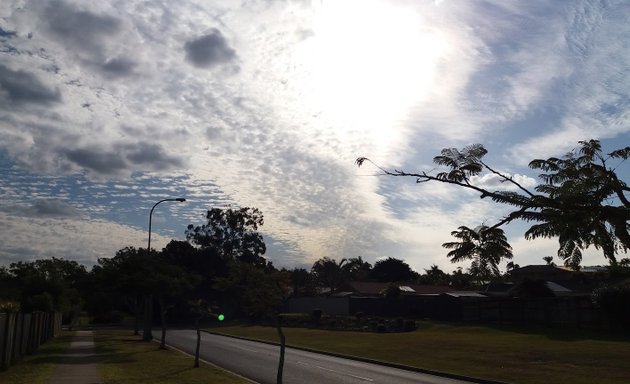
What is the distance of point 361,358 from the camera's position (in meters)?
27.1

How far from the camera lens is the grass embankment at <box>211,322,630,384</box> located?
20.2 metres

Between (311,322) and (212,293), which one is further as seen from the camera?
(212,293)

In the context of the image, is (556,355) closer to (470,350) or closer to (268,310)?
(470,350)

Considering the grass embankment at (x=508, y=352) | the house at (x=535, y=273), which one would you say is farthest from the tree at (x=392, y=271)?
the grass embankment at (x=508, y=352)

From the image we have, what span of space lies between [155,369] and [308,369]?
5672mm

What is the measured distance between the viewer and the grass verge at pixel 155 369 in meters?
17.5

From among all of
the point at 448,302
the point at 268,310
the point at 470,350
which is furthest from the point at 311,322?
the point at 268,310

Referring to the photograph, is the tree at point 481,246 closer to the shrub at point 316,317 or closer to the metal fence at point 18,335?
the metal fence at point 18,335

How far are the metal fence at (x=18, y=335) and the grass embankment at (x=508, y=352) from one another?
47.1 ft

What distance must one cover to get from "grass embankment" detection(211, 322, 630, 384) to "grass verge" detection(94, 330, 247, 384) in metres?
8.61

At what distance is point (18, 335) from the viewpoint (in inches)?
917

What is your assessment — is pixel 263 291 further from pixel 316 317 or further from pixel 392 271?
pixel 392 271

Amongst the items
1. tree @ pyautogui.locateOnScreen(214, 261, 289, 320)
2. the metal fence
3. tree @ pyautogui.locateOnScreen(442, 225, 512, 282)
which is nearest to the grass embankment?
tree @ pyautogui.locateOnScreen(214, 261, 289, 320)

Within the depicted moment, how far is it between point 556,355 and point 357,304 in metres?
37.2
